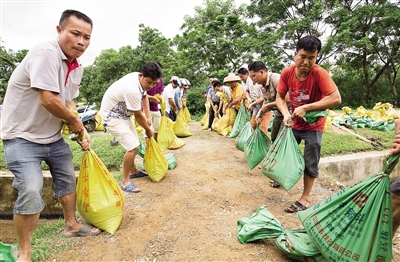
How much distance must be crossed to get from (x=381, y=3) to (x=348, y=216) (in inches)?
646

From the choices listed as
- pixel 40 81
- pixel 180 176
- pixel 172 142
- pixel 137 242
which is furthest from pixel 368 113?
pixel 40 81

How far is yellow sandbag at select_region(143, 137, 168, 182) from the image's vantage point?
10.8 feet

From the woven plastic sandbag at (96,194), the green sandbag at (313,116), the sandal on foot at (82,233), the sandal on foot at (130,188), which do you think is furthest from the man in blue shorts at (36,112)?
the green sandbag at (313,116)

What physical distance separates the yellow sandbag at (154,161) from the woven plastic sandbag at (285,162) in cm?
138

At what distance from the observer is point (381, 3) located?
44.1 ft

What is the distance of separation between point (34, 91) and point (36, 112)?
0.48 ft

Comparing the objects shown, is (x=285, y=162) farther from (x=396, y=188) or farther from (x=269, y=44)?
(x=269, y=44)

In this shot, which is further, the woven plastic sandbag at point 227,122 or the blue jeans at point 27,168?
the woven plastic sandbag at point 227,122

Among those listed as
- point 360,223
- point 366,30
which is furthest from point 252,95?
point 366,30

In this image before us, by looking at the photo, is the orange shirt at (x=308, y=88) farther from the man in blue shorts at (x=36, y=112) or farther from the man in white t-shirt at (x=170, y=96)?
the man in white t-shirt at (x=170, y=96)

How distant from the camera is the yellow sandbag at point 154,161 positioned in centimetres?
329

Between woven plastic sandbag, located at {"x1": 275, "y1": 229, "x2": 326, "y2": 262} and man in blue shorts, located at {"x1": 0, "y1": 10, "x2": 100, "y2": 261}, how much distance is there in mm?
1742

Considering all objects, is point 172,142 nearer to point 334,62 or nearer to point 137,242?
point 137,242

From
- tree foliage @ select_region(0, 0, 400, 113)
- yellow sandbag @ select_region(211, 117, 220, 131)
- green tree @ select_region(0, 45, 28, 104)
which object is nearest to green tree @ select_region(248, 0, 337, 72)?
tree foliage @ select_region(0, 0, 400, 113)
